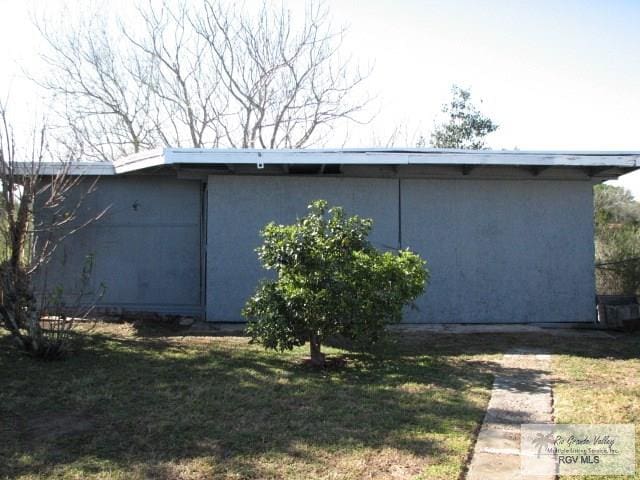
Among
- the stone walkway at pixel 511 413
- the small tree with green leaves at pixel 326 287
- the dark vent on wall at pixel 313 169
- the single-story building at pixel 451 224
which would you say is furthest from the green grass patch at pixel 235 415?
the dark vent on wall at pixel 313 169

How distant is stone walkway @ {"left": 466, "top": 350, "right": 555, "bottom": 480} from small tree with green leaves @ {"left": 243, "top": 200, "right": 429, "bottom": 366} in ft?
4.44

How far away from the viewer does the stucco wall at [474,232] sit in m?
9.45

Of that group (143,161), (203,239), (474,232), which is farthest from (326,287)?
(203,239)

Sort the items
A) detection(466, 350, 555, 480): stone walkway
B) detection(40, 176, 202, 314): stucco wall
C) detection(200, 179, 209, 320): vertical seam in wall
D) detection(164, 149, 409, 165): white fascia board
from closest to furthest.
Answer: detection(466, 350, 555, 480): stone walkway
detection(164, 149, 409, 165): white fascia board
detection(200, 179, 209, 320): vertical seam in wall
detection(40, 176, 202, 314): stucco wall

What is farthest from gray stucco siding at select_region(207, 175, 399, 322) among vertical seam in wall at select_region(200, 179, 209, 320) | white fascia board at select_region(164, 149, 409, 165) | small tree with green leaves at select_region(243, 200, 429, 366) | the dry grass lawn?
small tree with green leaves at select_region(243, 200, 429, 366)

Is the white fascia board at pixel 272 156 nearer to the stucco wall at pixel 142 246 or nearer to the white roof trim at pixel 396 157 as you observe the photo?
the white roof trim at pixel 396 157

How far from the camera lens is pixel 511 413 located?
4.86 meters

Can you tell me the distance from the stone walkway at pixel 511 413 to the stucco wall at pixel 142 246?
5.39 m

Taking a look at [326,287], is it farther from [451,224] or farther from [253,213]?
[451,224]

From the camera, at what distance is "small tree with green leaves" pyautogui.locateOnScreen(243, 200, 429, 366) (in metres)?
6.14

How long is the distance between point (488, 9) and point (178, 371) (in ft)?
19.0

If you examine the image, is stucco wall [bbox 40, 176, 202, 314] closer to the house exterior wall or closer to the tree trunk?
the house exterior wall

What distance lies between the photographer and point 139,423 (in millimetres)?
4613

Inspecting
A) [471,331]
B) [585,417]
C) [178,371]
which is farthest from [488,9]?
[178,371]
